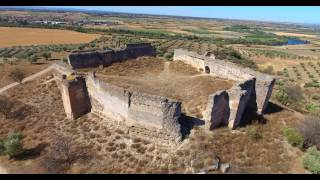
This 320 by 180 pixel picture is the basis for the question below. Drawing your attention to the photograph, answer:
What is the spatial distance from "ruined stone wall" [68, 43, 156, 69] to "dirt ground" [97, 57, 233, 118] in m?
0.96

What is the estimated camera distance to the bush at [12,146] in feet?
55.7

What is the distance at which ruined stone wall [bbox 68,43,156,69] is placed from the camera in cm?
2920

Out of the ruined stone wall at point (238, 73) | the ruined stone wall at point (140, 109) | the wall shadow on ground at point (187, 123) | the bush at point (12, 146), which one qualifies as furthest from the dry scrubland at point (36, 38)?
the wall shadow on ground at point (187, 123)

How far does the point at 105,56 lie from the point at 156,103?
56.8 ft

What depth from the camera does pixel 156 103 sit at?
1619 centimetres

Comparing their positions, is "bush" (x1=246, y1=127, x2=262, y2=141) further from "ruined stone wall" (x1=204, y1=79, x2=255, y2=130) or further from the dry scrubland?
the dry scrubland

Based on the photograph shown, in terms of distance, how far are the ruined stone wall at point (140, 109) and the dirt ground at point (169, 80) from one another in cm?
348

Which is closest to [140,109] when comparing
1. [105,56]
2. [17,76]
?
[105,56]

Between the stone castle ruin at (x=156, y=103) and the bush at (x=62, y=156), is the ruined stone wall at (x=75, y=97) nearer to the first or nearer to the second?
the stone castle ruin at (x=156, y=103)

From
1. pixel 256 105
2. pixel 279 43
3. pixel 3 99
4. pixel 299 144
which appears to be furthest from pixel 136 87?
pixel 279 43

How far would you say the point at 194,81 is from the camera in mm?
26656

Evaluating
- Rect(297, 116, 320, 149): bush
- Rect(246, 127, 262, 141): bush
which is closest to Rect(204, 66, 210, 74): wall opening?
Rect(246, 127, 262, 141): bush

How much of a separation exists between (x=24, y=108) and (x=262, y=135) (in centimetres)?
1856

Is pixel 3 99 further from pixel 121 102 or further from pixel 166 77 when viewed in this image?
pixel 166 77
